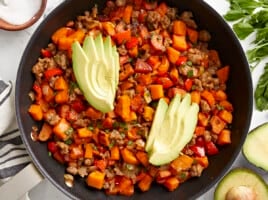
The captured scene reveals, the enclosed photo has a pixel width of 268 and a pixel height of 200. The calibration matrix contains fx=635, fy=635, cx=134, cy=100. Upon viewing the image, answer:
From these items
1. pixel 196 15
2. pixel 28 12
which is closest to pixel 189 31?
pixel 196 15

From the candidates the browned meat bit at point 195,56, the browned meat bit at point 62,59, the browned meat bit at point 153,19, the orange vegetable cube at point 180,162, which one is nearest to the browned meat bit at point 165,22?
the browned meat bit at point 153,19

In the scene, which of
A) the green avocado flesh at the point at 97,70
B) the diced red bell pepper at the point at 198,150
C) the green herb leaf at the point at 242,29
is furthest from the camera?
the green herb leaf at the point at 242,29

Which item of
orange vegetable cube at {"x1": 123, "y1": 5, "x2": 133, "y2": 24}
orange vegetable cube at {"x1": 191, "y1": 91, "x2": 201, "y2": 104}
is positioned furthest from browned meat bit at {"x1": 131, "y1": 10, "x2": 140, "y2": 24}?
orange vegetable cube at {"x1": 191, "y1": 91, "x2": 201, "y2": 104}

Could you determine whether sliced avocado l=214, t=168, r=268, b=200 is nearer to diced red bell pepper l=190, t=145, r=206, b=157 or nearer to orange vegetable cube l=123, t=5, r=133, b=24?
diced red bell pepper l=190, t=145, r=206, b=157

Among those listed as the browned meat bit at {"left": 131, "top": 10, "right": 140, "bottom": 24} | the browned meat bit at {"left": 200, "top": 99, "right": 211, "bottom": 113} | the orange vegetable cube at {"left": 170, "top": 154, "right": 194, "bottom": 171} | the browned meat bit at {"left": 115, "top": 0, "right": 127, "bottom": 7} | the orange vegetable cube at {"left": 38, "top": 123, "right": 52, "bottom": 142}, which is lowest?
the orange vegetable cube at {"left": 170, "top": 154, "right": 194, "bottom": 171}

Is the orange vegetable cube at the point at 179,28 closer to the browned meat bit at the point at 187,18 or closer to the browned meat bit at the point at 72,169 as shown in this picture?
the browned meat bit at the point at 187,18

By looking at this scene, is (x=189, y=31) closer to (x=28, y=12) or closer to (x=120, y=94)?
(x=120, y=94)
